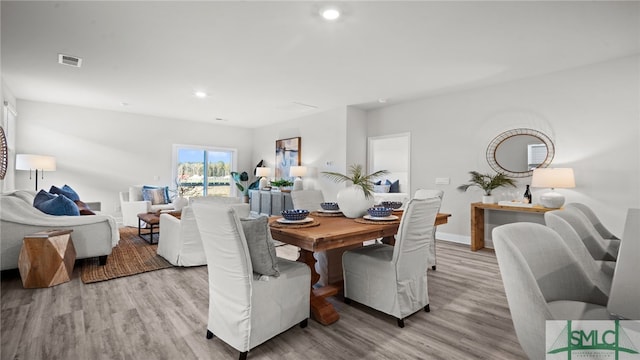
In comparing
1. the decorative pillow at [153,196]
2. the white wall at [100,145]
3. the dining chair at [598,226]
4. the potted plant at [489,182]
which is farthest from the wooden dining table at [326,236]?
the white wall at [100,145]

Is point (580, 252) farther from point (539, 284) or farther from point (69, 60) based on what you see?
point (69, 60)

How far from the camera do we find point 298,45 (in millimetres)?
3141

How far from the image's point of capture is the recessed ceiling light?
248cm

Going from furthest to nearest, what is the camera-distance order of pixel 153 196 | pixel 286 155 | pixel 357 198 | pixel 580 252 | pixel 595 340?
1. pixel 286 155
2. pixel 153 196
3. pixel 357 198
4. pixel 580 252
5. pixel 595 340

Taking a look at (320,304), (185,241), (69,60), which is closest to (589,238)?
(320,304)

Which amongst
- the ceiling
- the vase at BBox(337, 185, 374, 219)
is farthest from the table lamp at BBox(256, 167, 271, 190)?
the vase at BBox(337, 185, 374, 219)

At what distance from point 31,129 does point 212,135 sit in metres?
3.49

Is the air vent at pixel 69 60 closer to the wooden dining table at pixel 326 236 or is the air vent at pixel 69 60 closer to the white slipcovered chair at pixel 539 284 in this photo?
the wooden dining table at pixel 326 236

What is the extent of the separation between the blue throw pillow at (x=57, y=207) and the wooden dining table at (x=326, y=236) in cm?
294

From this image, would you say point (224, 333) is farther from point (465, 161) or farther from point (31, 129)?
point (31, 129)

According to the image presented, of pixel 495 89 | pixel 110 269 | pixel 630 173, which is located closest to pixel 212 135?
pixel 110 269

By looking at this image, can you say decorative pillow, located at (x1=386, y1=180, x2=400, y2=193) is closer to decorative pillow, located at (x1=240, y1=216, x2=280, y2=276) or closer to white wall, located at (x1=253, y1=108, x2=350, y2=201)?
white wall, located at (x1=253, y1=108, x2=350, y2=201)

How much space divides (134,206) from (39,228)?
2.76m

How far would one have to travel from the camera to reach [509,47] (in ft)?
10.5
